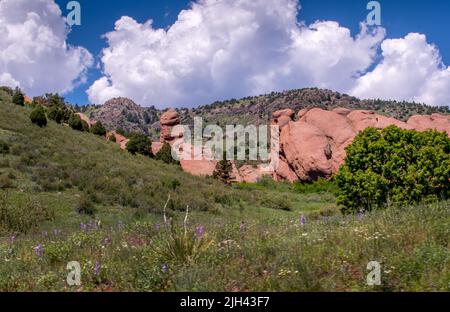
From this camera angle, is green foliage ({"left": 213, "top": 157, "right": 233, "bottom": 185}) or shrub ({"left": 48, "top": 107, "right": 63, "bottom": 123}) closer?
shrub ({"left": 48, "top": 107, "right": 63, "bottom": 123})

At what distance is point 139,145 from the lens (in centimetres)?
4656

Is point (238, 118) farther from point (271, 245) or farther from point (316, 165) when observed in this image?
point (271, 245)

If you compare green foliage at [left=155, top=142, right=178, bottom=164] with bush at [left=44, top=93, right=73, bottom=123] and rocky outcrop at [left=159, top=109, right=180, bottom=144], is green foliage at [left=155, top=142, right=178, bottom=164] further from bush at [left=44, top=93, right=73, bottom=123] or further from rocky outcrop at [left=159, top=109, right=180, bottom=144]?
bush at [left=44, top=93, right=73, bottom=123]

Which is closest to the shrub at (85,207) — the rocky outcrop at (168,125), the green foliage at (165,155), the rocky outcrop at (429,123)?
the green foliage at (165,155)

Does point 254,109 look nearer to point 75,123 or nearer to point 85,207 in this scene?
point 75,123

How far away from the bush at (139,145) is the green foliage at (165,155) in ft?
3.58

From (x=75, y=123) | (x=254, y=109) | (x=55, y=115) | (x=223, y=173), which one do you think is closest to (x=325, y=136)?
(x=223, y=173)

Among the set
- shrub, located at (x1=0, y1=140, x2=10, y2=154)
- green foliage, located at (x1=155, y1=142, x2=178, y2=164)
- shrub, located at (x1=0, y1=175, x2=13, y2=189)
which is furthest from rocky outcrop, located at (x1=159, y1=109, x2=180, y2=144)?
shrub, located at (x1=0, y1=175, x2=13, y2=189)

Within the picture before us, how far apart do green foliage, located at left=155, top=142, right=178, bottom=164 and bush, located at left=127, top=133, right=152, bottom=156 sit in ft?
3.58

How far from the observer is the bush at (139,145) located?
151 ft

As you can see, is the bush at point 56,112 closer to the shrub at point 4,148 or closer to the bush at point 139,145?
the bush at point 139,145

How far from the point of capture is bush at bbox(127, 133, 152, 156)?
151 ft

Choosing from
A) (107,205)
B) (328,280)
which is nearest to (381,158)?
(107,205)
